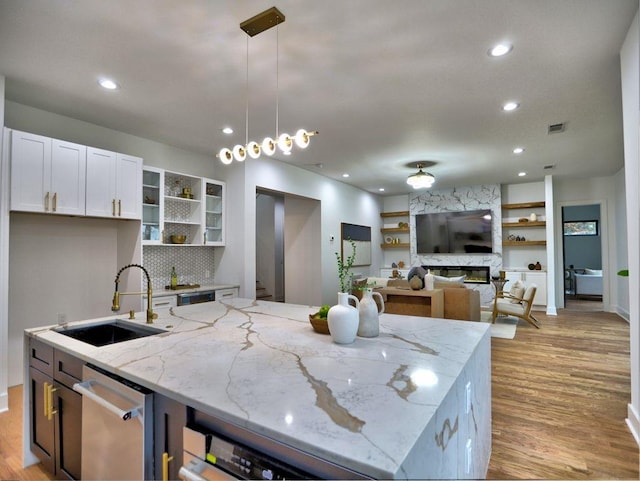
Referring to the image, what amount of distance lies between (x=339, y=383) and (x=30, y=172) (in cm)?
350

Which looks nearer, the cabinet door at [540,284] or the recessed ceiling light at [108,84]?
the recessed ceiling light at [108,84]

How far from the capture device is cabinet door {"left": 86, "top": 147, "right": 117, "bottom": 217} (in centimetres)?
357

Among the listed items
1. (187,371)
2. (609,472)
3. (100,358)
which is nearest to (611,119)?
(609,472)

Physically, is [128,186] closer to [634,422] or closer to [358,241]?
[634,422]

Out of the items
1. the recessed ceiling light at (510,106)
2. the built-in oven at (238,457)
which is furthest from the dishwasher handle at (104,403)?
the recessed ceiling light at (510,106)

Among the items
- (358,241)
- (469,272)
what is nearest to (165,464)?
(358,241)

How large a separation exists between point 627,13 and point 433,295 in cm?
339

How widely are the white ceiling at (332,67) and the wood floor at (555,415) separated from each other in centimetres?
277

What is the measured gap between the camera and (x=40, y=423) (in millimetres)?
2006

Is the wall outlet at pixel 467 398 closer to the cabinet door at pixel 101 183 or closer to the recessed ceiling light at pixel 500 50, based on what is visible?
the recessed ceiling light at pixel 500 50

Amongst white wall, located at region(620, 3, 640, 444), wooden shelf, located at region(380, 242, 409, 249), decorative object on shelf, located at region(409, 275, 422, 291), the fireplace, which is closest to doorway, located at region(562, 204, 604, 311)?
the fireplace

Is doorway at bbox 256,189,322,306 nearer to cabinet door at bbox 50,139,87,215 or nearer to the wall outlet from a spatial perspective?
cabinet door at bbox 50,139,87,215

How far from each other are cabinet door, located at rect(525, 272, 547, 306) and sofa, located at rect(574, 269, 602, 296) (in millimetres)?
3260

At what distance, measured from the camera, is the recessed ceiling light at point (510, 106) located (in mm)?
3437
